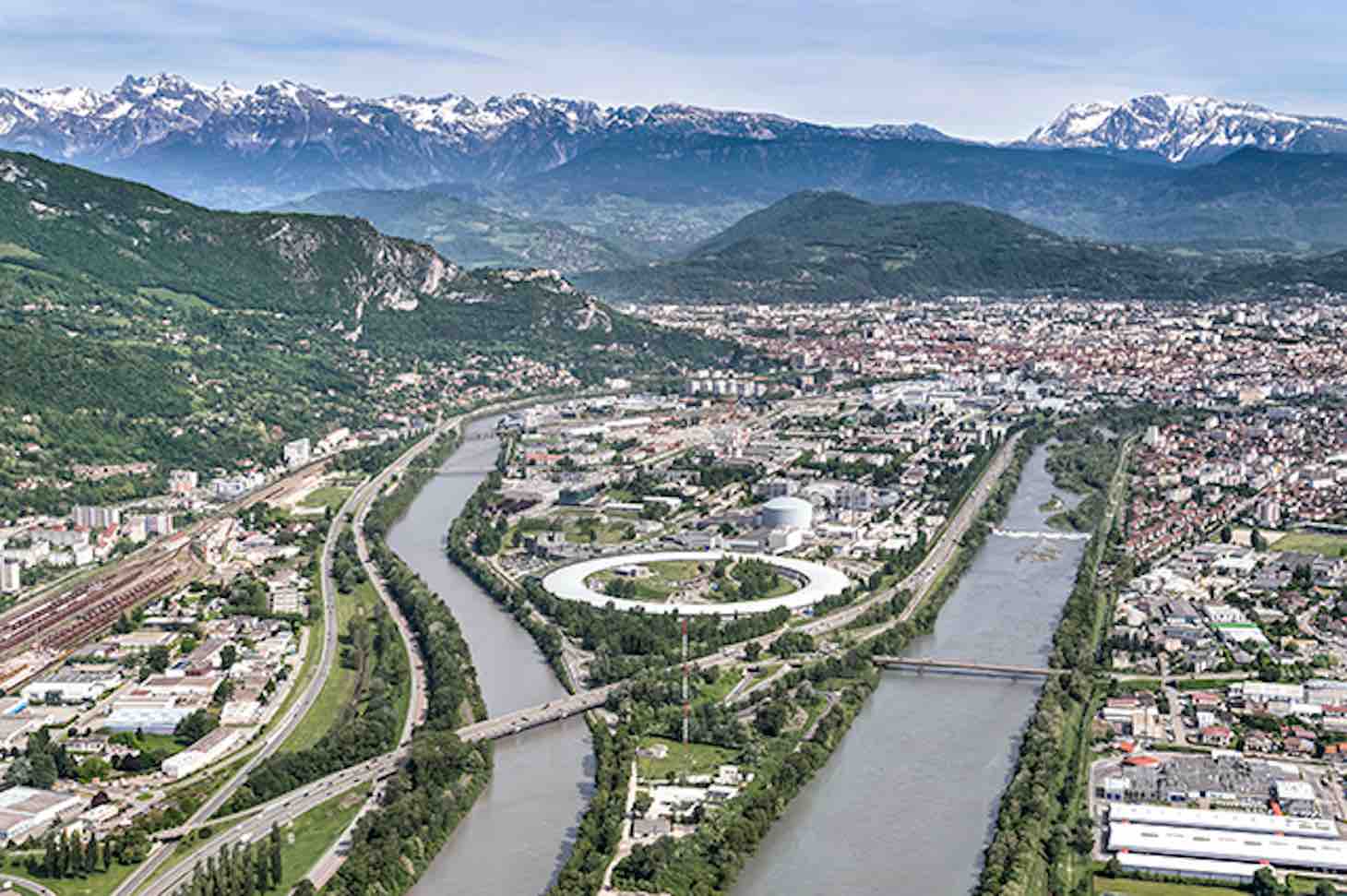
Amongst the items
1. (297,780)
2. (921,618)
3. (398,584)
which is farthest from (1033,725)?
(398,584)

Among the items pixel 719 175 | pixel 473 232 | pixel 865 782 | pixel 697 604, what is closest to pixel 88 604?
pixel 697 604

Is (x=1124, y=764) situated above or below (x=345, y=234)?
below

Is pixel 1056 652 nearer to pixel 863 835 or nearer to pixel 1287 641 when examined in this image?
pixel 1287 641

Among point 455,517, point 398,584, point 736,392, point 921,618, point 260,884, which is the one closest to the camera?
point 260,884

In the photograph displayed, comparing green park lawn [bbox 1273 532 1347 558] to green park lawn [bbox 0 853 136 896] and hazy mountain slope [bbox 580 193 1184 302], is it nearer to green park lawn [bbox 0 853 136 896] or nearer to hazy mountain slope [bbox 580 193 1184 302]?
green park lawn [bbox 0 853 136 896]

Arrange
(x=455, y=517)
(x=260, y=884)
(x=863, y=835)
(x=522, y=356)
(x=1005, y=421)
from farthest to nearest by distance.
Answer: (x=522, y=356) < (x=1005, y=421) < (x=455, y=517) < (x=863, y=835) < (x=260, y=884)

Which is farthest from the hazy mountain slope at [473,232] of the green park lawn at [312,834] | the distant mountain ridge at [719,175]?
the green park lawn at [312,834]
